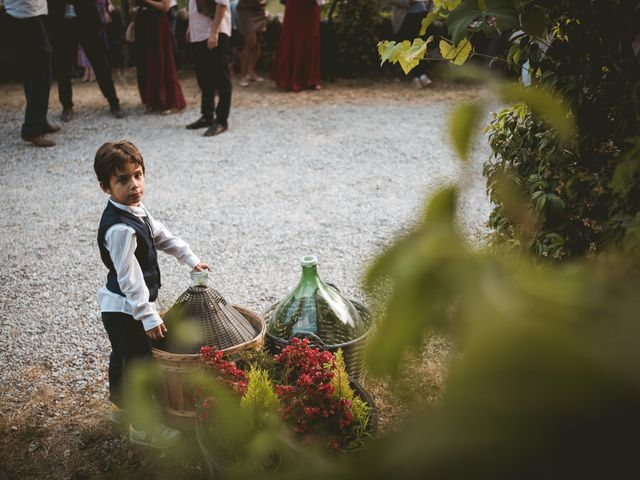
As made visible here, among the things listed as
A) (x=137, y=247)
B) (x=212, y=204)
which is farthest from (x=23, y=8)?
(x=137, y=247)

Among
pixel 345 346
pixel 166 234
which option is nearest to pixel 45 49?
pixel 166 234

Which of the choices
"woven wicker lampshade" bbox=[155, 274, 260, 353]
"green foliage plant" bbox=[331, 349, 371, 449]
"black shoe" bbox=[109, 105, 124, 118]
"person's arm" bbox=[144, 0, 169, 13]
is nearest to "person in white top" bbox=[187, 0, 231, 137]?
"person's arm" bbox=[144, 0, 169, 13]

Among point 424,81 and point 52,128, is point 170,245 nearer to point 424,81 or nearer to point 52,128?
point 52,128

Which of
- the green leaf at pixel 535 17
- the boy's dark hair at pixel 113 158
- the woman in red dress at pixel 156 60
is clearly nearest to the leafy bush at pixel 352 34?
the woman in red dress at pixel 156 60

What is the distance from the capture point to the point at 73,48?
7.05 meters

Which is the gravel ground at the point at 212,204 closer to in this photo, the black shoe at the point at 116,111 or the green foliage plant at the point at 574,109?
the black shoe at the point at 116,111

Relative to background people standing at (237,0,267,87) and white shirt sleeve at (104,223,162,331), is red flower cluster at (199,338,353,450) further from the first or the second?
background people standing at (237,0,267,87)

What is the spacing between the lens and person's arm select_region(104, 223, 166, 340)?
2375 mm

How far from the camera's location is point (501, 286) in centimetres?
36

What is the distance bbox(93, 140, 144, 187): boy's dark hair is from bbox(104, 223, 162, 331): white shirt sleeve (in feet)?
0.77

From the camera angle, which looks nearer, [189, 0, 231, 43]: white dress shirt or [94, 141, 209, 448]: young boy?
[94, 141, 209, 448]: young boy

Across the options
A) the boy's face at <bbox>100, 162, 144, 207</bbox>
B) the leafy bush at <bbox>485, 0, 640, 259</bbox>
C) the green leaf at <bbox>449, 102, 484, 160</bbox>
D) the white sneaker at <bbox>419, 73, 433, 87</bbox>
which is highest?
the green leaf at <bbox>449, 102, 484, 160</bbox>

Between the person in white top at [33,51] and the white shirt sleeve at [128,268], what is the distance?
437 cm

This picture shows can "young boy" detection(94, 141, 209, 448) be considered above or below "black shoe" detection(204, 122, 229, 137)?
above
